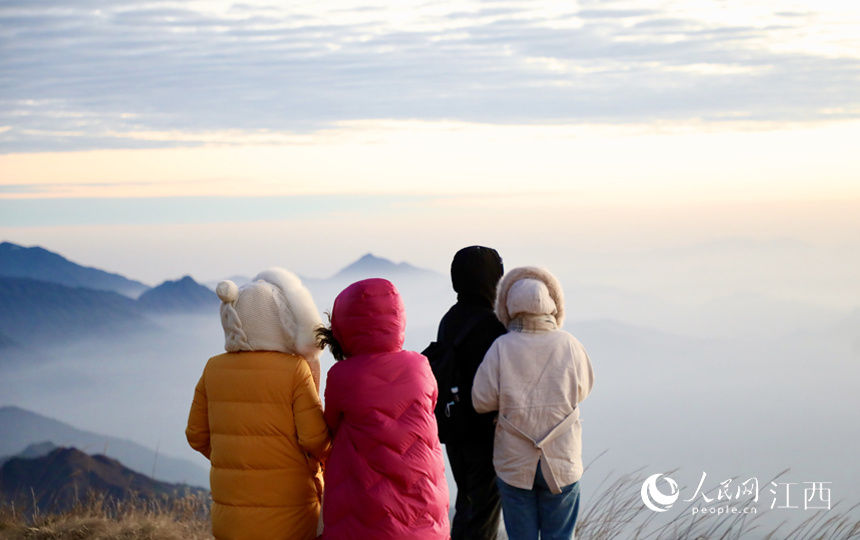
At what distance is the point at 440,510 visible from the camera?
11.8 feet

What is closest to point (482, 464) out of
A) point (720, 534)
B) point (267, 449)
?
point (267, 449)

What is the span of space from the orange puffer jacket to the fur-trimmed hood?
107 centimetres

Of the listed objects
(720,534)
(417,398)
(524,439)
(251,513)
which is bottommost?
(720,534)

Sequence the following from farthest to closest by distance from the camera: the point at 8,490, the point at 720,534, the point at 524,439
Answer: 1. the point at 8,490
2. the point at 720,534
3. the point at 524,439

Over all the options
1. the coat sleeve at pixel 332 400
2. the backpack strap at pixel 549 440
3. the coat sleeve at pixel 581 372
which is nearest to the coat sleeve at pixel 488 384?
the backpack strap at pixel 549 440

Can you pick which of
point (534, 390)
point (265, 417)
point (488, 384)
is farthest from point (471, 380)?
point (265, 417)

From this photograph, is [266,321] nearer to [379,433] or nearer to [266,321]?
[266,321]

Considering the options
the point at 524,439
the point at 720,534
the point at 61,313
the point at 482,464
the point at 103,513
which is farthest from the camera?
the point at 61,313

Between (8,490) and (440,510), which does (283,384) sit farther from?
(8,490)

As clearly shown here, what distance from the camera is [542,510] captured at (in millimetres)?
4141

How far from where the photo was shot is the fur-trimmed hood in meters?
4.00

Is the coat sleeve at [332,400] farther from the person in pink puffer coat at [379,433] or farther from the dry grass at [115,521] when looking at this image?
the dry grass at [115,521]

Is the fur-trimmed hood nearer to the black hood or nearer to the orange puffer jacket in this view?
the black hood

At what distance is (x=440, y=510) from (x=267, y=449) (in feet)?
2.68
